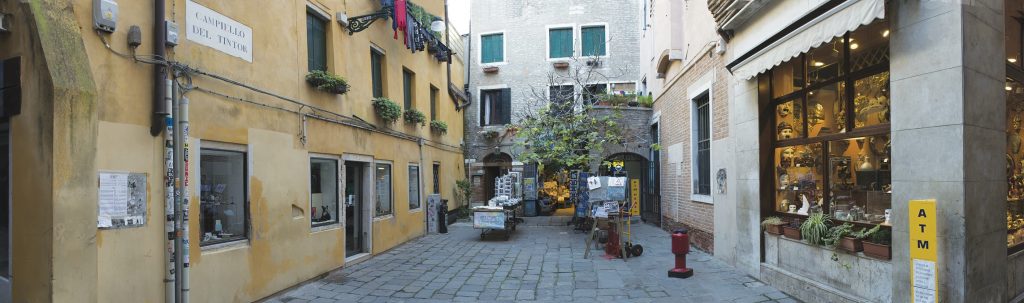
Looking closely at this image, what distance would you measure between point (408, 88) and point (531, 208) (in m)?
6.62

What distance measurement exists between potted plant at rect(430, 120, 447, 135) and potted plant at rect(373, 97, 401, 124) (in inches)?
141

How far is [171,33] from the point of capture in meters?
5.23

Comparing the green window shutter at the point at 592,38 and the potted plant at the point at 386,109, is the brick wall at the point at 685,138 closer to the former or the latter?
the green window shutter at the point at 592,38

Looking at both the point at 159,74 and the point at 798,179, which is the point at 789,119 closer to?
the point at 798,179

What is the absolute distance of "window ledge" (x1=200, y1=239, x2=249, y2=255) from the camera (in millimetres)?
5785

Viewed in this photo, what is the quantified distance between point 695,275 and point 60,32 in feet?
25.6

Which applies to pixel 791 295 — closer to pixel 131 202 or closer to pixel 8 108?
pixel 131 202

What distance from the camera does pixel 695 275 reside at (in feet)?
25.7

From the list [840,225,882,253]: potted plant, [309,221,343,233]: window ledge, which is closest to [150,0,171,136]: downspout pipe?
[309,221,343,233]: window ledge

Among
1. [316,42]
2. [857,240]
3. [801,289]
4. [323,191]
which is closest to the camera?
[857,240]

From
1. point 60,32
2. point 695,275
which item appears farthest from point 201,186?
point 695,275

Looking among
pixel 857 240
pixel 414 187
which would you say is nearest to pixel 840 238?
pixel 857 240

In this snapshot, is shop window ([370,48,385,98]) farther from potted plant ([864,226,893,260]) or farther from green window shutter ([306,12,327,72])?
potted plant ([864,226,893,260])

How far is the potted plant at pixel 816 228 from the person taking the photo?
595 cm
